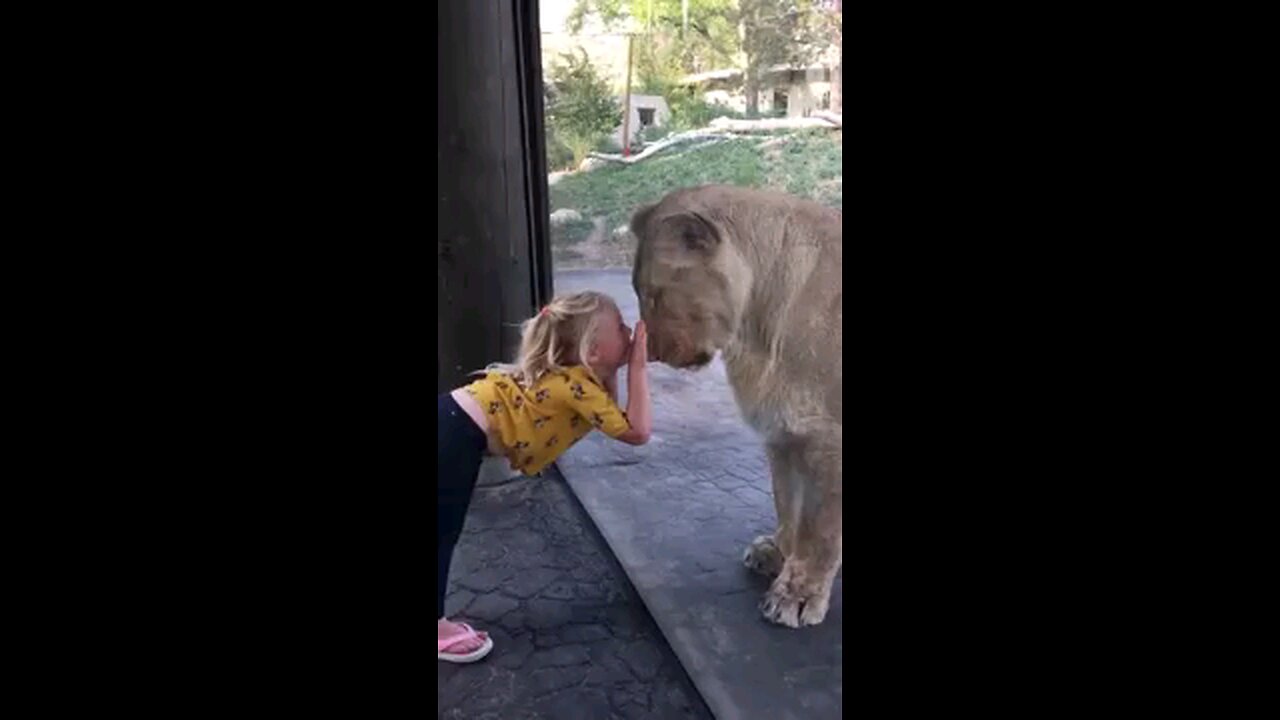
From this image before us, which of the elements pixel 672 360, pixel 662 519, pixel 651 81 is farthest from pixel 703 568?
pixel 651 81

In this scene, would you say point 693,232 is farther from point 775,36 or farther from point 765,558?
point 775,36

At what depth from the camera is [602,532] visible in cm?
422

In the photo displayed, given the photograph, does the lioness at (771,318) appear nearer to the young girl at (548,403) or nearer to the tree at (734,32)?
the young girl at (548,403)

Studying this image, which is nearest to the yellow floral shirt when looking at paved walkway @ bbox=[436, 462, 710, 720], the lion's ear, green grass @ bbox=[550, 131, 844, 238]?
the lion's ear

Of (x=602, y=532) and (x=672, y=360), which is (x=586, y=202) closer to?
(x=602, y=532)

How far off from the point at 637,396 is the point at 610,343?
0.65 ft

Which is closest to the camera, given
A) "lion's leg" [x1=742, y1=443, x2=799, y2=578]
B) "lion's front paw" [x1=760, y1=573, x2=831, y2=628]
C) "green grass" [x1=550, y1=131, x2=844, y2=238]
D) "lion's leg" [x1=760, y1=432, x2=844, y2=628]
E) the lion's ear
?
the lion's ear

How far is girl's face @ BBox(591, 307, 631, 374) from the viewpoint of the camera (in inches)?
118

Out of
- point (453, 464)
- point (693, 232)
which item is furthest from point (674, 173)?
point (453, 464)

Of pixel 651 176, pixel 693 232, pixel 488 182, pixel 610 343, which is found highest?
pixel 651 176

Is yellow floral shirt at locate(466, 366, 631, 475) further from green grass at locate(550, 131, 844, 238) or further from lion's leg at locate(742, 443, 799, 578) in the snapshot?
green grass at locate(550, 131, 844, 238)

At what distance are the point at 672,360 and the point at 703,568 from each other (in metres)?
1.13

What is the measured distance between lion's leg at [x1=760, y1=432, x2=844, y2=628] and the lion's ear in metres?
0.76

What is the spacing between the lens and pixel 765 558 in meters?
3.81
